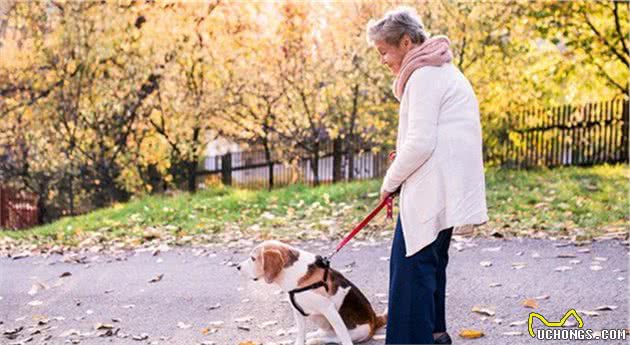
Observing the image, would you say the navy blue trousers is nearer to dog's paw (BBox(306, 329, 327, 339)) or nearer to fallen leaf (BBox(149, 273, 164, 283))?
dog's paw (BBox(306, 329, 327, 339))

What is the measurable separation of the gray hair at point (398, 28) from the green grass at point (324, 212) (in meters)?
5.45

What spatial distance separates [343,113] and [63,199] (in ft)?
23.1

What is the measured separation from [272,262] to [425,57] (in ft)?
5.19

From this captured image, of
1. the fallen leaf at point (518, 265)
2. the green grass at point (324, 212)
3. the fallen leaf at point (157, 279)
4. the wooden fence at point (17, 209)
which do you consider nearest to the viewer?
the fallen leaf at point (518, 265)

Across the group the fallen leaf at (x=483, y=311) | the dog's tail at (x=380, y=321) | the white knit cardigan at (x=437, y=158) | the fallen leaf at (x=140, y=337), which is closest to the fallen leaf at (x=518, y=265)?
the fallen leaf at (x=483, y=311)

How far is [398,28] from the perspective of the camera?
4004mm

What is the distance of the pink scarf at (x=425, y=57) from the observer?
3.90 m

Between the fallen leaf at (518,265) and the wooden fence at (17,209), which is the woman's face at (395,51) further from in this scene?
the wooden fence at (17,209)

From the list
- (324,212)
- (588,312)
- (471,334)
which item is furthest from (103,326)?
(324,212)

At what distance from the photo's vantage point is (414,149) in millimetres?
3859

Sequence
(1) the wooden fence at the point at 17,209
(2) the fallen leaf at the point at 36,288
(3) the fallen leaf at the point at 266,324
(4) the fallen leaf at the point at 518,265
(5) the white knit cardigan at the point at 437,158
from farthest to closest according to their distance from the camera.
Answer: (1) the wooden fence at the point at 17,209, (2) the fallen leaf at the point at 36,288, (4) the fallen leaf at the point at 518,265, (3) the fallen leaf at the point at 266,324, (5) the white knit cardigan at the point at 437,158

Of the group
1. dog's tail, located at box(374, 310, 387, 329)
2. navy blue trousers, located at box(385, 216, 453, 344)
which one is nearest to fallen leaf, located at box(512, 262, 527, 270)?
dog's tail, located at box(374, 310, 387, 329)

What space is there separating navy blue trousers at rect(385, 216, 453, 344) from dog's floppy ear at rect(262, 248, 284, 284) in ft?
2.53

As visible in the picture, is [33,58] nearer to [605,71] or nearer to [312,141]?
[312,141]
